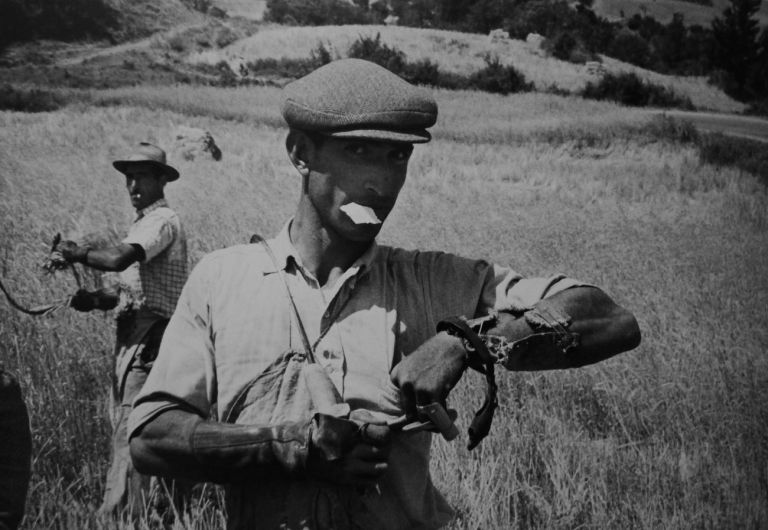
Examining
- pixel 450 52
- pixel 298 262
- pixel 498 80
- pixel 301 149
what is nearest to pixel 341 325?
pixel 298 262

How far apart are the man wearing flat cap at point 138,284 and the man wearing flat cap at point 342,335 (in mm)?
1580

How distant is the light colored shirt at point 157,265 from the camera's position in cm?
306

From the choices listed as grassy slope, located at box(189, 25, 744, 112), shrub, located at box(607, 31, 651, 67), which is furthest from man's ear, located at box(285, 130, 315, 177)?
shrub, located at box(607, 31, 651, 67)

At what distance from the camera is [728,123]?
5047 millimetres

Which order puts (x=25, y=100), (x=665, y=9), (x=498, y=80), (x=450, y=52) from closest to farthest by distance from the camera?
(x=25, y=100), (x=665, y=9), (x=450, y=52), (x=498, y=80)

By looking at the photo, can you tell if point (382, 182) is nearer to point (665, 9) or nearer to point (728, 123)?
point (728, 123)

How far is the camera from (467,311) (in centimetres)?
138

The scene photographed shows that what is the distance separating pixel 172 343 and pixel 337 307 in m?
0.30

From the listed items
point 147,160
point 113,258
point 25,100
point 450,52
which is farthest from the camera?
point 450,52

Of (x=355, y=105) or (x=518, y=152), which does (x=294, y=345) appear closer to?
(x=355, y=105)

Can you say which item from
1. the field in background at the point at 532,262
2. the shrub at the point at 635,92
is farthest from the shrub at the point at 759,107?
the shrub at the point at 635,92

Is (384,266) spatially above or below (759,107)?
above

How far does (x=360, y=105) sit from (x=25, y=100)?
4161mm

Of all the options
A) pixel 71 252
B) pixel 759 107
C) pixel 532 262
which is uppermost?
pixel 759 107
